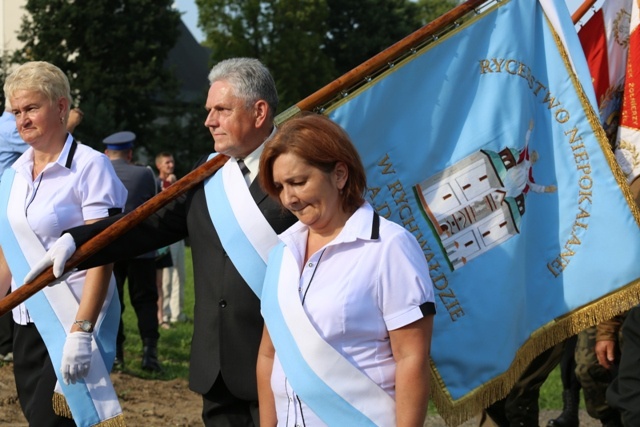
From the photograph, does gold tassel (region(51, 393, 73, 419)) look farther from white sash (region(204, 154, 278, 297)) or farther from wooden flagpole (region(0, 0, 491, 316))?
white sash (region(204, 154, 278, 297))

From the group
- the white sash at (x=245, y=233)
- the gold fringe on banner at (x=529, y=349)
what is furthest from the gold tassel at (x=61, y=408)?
the gold fringe on banner at (x=529, y=349)

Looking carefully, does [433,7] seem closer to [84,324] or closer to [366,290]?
[84,324]

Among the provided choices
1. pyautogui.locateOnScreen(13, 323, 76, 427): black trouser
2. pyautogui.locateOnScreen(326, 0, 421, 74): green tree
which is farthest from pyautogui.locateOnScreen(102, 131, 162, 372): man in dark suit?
pyautogui.locateOnScreen(326, 0, 421, 74): green tree

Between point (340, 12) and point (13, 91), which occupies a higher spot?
point (13, 91)

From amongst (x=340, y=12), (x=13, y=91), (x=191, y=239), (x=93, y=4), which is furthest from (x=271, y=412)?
(x=340, y=12)

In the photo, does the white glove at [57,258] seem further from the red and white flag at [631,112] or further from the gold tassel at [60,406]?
the red and white flag at [631,112]

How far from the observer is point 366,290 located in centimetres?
340

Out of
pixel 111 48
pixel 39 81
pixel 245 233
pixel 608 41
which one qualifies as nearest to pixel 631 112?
pixel 608 41

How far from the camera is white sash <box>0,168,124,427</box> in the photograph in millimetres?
4824

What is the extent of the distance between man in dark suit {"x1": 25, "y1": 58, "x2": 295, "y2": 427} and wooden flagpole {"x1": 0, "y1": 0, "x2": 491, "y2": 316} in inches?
2.1

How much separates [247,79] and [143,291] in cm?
606

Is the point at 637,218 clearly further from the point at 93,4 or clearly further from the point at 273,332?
the point at 93,4

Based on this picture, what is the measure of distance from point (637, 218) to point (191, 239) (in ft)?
6.38

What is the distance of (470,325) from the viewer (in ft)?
16.1
